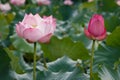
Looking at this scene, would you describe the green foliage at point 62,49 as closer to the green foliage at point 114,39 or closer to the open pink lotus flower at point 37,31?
the green foliage at point 114,39

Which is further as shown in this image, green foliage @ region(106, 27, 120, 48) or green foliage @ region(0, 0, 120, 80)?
green foliage @ region(106, 27, 120, 48)

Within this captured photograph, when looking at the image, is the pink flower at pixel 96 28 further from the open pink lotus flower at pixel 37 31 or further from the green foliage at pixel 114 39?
the green foliage at pixel 114 39

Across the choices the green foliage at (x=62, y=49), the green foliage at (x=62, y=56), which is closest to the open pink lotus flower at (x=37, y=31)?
the green foliage at (x=62, y=56)

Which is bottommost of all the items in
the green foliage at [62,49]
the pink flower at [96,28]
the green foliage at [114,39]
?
the green foliage at [62,49]

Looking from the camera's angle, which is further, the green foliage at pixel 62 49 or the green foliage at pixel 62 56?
the green foliage at pixel 62 49

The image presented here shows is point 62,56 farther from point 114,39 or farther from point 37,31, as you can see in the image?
point 37,31

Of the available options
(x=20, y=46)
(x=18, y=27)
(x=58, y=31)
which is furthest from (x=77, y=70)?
(x=58, y=31)

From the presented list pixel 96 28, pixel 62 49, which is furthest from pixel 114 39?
pixel 96 28

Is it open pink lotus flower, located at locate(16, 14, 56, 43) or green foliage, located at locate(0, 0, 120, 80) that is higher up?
open pink lotus flower, located at locate(16, 14, 56, 43)

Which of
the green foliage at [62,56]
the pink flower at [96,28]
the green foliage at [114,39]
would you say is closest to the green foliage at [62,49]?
the green foliage at [62,56]

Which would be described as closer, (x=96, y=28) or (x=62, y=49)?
(x=96, y=28)

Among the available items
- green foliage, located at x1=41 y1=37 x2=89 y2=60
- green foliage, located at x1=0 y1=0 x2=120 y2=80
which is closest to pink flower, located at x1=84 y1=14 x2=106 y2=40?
green foliage, located at x1=0 y1=0 x2=120 y2=80

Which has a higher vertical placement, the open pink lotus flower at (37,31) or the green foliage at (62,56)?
the open pink lotus flower at (37,31)

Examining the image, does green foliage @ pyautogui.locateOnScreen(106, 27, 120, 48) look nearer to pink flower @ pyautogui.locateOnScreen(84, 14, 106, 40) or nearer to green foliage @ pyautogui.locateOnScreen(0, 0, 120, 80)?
green foliage @ pyautogui.locateOnScreen(0, 0, 120, 80)
